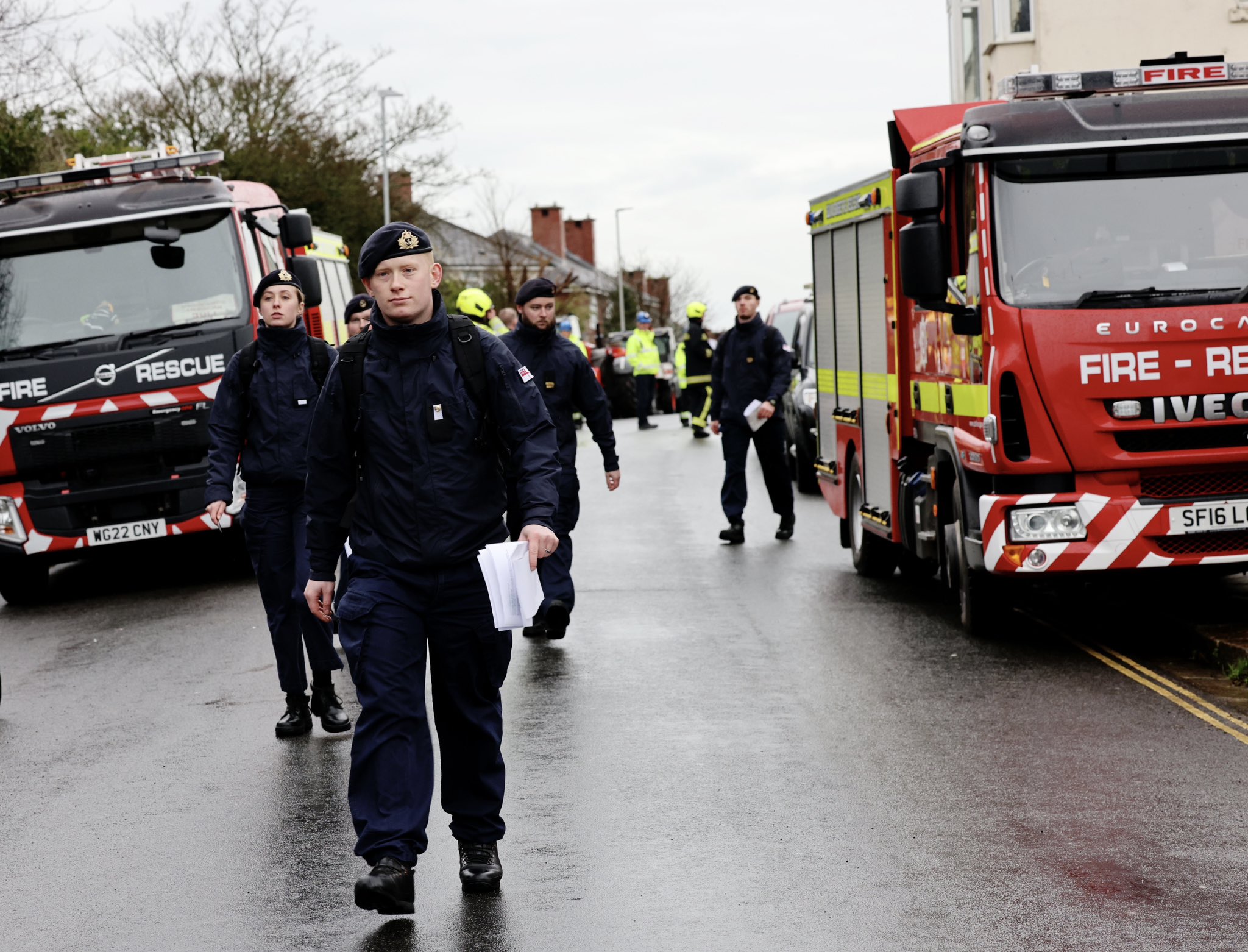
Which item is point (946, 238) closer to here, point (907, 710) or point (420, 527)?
point (907, 710)

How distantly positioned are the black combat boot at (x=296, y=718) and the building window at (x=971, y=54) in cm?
2498

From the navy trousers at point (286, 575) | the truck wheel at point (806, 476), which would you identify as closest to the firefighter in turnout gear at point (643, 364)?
the truck wheel at point (806, 476)

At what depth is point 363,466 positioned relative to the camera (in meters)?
5.50

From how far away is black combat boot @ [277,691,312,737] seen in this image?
26.3 ft

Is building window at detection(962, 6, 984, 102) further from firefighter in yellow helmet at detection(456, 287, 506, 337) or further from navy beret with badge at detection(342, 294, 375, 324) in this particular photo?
navy beret with badge at detection(342, 294, 375, 324)

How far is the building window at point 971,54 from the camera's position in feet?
105

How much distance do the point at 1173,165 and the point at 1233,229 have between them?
44 centimetres

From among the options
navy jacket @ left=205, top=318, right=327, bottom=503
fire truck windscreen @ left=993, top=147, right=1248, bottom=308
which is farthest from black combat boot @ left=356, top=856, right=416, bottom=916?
fire truck windscreen @ left=993, top=147, right=1248, bottom=308

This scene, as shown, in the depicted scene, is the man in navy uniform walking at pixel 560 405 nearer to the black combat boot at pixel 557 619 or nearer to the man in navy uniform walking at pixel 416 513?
the black combat boot at pixel 557 619

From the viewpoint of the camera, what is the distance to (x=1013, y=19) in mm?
28562

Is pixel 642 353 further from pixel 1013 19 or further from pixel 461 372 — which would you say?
pixel 461 372

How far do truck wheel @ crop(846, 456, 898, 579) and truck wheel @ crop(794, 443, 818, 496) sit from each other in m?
6.65

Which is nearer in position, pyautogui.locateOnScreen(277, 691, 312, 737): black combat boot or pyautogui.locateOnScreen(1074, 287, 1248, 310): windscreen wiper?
pyautogui.locateOnScreen(277, 691, 312, 737): black combat boot

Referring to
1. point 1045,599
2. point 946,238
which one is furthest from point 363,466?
point 1045,599
